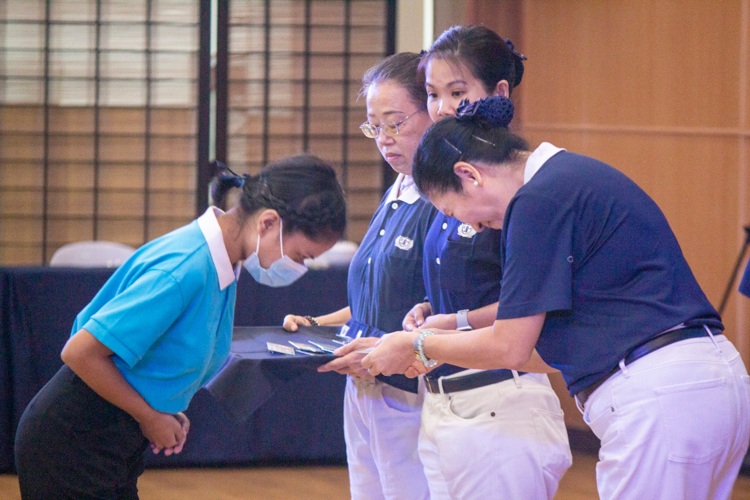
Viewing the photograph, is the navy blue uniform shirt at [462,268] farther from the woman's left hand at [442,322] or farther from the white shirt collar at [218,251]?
the white shirt collar at [218,251]

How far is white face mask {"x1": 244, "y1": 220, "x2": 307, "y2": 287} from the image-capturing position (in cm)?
150

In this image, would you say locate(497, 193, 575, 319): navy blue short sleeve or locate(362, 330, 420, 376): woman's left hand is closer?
locate(497, 193, 575, 319): navy blue short sleeve

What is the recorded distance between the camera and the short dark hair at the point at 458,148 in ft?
3.87

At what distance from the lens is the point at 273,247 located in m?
1.50

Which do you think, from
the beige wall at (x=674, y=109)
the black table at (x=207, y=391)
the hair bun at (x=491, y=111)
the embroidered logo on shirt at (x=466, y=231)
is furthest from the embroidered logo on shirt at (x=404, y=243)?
the beige wall at (x=674, y=109)

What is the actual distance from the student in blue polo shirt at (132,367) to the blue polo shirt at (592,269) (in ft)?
1.95

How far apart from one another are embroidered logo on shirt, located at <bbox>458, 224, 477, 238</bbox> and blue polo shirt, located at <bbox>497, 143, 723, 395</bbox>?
0.25 metres

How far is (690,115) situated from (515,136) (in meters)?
3.19

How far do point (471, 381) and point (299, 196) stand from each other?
1.75 feet

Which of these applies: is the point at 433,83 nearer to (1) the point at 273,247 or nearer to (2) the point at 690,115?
(1) the point at 273,247

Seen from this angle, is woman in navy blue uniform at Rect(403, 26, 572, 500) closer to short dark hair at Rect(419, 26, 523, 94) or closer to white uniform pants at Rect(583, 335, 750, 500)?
short dark hair at Rect(419, 26, 523, 94)

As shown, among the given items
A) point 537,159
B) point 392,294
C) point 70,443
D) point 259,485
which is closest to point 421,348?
point 392,294

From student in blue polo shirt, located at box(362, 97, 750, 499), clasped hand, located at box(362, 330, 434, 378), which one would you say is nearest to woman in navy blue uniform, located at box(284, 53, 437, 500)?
clasped hand, located at box(362, 330, 434, 378)

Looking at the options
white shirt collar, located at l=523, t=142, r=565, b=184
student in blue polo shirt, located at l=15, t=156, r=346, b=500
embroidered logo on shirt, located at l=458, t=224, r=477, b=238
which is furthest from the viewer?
embroidered logo on shirt, located at l=458, t=224, r=477, b=238
